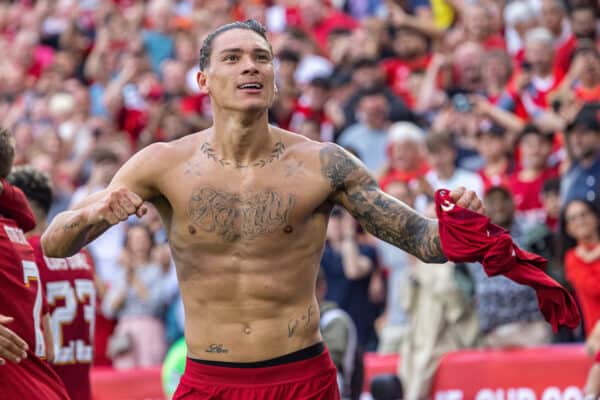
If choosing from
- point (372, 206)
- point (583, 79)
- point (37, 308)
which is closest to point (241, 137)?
point (372, 206)

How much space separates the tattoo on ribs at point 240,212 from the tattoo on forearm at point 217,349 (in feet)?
1.60

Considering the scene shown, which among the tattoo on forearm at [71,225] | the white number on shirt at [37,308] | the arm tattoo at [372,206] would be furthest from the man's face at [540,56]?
the tattoo on forearm at [71,225]

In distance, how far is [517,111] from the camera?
11883 mm

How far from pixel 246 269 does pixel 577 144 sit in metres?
5.17

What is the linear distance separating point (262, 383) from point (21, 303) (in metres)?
1.44

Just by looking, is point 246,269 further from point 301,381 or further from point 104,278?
point 104,278

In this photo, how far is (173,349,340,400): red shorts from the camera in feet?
18.9

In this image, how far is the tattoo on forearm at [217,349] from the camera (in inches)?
A: 230

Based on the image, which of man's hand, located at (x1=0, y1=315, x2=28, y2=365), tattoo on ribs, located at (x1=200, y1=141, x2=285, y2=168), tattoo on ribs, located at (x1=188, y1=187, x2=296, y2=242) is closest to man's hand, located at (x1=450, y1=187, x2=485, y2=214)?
tattoo on ribs, located at (x1=188, y1=187, x2=296, y2=242)

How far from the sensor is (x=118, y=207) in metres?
5.44

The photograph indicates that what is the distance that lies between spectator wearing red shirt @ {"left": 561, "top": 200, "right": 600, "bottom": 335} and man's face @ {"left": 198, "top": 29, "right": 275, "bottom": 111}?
386 cm

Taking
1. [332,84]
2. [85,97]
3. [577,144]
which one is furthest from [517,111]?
[85,97]

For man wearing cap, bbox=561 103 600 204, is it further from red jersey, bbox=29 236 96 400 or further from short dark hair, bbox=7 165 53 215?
short dark hair, bbox=7 165 53 215

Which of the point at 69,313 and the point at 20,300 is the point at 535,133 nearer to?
the point at 69,313
